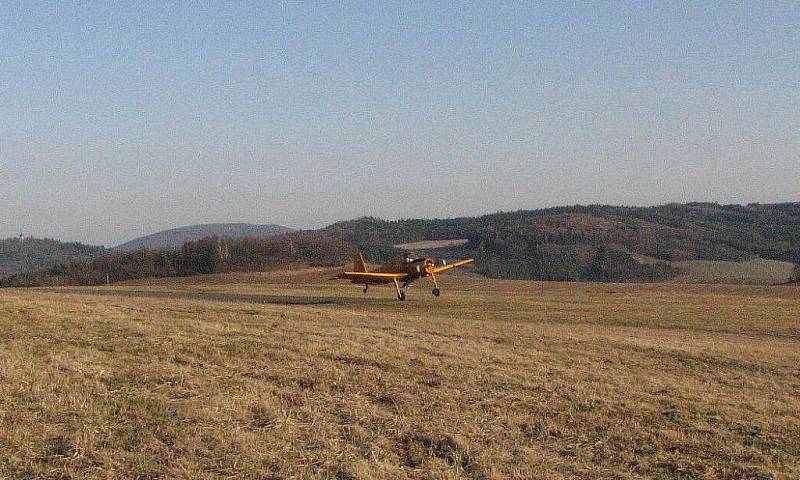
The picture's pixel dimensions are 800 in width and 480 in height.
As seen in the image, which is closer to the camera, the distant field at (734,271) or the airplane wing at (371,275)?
the airplane wing at (371,275)

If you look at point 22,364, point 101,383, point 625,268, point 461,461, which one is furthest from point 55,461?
point 625,268

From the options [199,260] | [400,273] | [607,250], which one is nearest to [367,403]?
[400,273]

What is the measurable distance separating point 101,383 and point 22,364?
2.35 meters

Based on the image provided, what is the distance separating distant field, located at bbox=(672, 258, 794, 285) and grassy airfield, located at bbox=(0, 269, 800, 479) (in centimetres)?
10017

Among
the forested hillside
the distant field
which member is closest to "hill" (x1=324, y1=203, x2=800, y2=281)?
the forested hillside

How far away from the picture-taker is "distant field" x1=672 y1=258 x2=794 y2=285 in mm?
112250

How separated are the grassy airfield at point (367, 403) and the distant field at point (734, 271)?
10017 cm

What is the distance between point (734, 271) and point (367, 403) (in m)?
130

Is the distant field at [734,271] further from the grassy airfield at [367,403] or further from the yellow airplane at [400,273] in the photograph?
the grassy airfield at [367,403]

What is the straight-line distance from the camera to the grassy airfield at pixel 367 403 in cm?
814

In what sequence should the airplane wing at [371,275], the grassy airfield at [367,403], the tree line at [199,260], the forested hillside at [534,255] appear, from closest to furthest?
the grassy airfield at [367,403], the airplane wing at [371,275], the tree line at [199,260], the forested hillside at [534,255]

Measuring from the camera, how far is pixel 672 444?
9664mm

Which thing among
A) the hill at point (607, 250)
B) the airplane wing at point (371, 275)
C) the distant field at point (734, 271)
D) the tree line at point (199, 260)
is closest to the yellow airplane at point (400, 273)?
the airplane wing at point (371, 275)

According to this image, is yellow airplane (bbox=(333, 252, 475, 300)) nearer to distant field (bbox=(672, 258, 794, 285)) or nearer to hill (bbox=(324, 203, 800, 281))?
distant field (bbox=(672, 258, 794, 285))
